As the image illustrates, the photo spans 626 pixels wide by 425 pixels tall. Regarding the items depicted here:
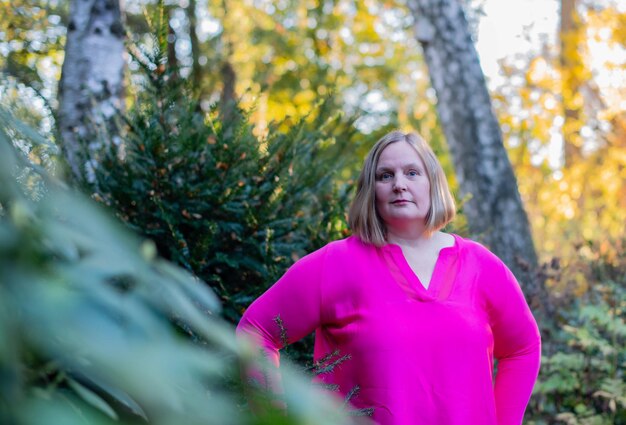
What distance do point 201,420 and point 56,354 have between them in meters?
0.16

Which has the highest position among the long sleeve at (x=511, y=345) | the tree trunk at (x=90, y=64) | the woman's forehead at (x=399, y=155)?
the tree trunk at (x=90, y=64)

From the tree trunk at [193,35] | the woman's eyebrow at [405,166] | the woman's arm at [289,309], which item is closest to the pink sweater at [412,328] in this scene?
the woman's arm at [289,309]

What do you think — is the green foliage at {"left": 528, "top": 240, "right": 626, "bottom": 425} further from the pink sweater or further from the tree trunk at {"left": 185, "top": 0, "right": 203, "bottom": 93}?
the tree trunk at {"left": 185, "top": 0, "right": 203, "bottom": 93}

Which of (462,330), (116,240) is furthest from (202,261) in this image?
(116,240)

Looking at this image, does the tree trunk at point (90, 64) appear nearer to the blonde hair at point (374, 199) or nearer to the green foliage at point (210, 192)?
the green foliage at point (210, 192)

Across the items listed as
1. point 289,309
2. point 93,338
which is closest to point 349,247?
point 289,309

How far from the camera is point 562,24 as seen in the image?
1598cm

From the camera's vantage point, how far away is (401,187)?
2619 mm

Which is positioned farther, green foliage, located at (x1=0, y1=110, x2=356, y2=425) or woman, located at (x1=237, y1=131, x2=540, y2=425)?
woman, located at (x1=237, y1=131, x2=540, y2=425)

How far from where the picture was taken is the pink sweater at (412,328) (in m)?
2.35

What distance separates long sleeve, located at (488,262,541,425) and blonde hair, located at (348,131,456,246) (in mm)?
274

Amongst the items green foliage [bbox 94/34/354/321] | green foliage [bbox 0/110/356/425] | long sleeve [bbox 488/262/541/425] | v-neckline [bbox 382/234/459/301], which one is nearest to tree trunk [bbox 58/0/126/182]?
green foliage [bbox 94/34/354/321]

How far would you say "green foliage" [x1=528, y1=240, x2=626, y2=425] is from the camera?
440cm

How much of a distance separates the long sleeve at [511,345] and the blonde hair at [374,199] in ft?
0.90
